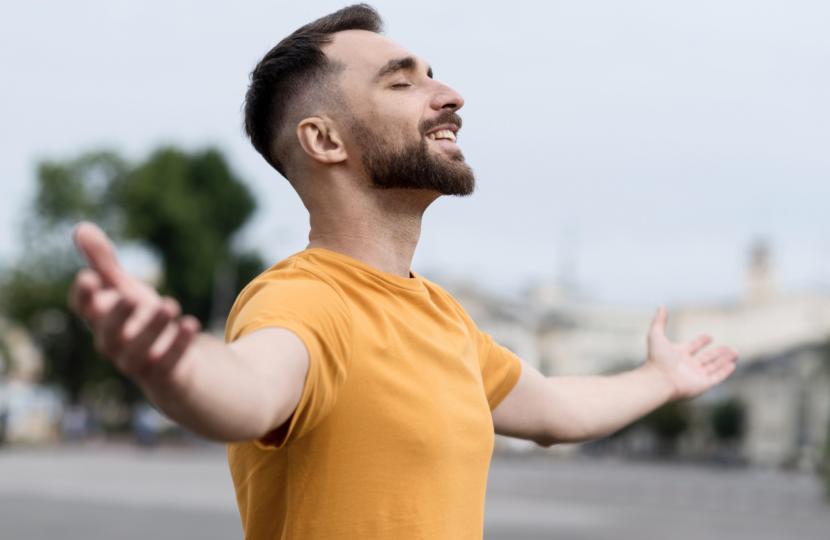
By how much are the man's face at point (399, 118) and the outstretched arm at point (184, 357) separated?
22.4 inches

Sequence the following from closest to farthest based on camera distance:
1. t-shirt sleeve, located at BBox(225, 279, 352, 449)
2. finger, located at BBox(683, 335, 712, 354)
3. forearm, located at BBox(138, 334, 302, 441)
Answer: forearm, located at BBox(138, 334, 302, 441), t-shirt sleeve, located at BBox(225, 279, 352, 449), finger, located at BBox(683, 335, 712, 354)

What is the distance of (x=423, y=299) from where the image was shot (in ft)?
6.27

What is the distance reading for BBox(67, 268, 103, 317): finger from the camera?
1116 mm

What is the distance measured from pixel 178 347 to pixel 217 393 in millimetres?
104

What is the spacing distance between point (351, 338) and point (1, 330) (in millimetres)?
48779

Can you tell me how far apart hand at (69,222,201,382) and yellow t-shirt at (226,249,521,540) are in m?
0.25

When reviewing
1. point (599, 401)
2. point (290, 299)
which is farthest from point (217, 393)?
point (599, 401)

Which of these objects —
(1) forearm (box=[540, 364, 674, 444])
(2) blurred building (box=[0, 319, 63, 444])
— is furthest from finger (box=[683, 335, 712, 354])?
(2) blurred building (box=[0, 319, 63, 444])

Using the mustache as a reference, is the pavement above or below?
below

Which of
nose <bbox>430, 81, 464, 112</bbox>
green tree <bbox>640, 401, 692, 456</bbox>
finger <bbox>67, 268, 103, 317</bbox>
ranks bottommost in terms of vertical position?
green tree <bbox>640, 401, 692, 456</bbox>

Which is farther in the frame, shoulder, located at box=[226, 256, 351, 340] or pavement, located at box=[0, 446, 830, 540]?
pavement, located at box=[0, 446, 830, 540]

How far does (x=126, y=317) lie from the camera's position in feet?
3.86

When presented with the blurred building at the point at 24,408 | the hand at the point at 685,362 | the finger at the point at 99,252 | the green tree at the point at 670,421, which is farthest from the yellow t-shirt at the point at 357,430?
the green tree at the point at 670,421

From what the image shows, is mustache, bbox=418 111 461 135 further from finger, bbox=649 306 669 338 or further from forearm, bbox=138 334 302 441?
finger, bbox=649 306 669 338
